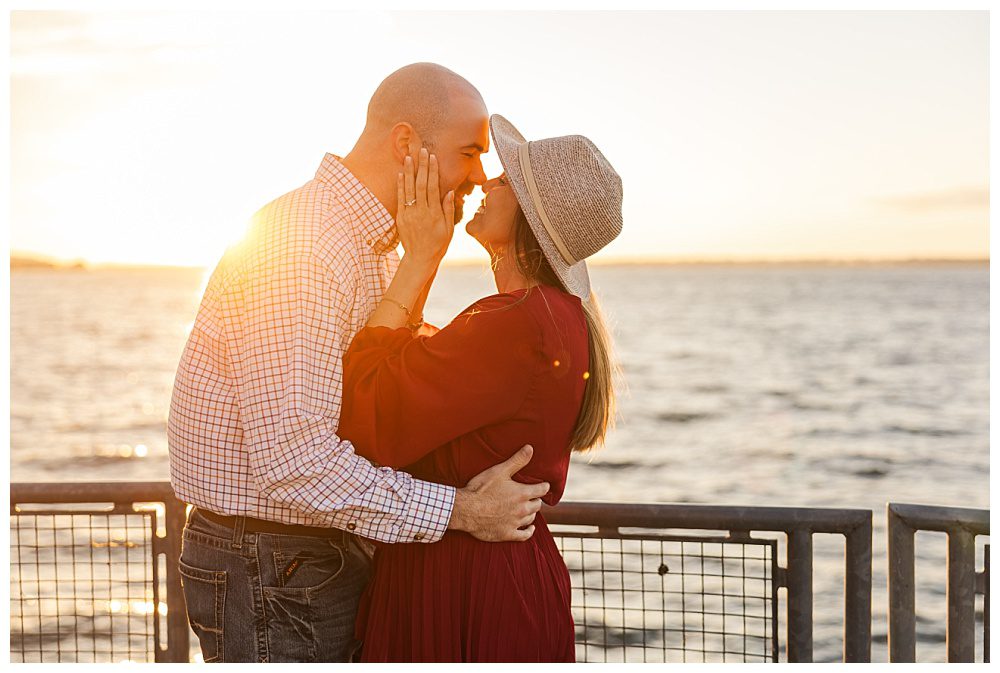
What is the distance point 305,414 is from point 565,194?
37.1 inches

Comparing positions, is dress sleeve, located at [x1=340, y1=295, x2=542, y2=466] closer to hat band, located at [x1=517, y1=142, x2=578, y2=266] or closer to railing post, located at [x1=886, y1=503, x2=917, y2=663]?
hat band, located at [x1=517, y1=142, x2=578, y2=266]

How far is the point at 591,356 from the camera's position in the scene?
2.76 metres

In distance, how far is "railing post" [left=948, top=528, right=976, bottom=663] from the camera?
10.2 feet

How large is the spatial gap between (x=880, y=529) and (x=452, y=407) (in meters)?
11.8

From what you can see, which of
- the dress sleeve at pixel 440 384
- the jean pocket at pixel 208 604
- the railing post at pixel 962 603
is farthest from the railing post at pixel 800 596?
the jean pocket at pixel 208 604

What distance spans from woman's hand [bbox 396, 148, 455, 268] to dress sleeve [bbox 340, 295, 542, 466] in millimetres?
298

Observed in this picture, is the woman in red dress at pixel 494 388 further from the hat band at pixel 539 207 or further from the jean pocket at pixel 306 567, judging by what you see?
the jean pocket at pixel 306 567

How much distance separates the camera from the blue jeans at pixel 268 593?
8.73 ft

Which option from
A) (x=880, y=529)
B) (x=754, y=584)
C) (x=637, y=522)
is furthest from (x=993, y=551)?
(x=880, y=529)

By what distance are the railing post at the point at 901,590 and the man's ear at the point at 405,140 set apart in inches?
77.2

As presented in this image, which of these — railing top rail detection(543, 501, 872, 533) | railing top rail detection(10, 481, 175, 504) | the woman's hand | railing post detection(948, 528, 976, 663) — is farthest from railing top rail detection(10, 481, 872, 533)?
railing top rail detection(10, 481, 175, 504)

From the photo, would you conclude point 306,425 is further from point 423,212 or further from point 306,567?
point 423,212

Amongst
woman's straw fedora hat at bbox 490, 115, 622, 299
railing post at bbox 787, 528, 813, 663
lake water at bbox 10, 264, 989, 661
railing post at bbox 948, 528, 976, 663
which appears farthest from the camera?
lake water at bbox 10, 264, 989, 661
